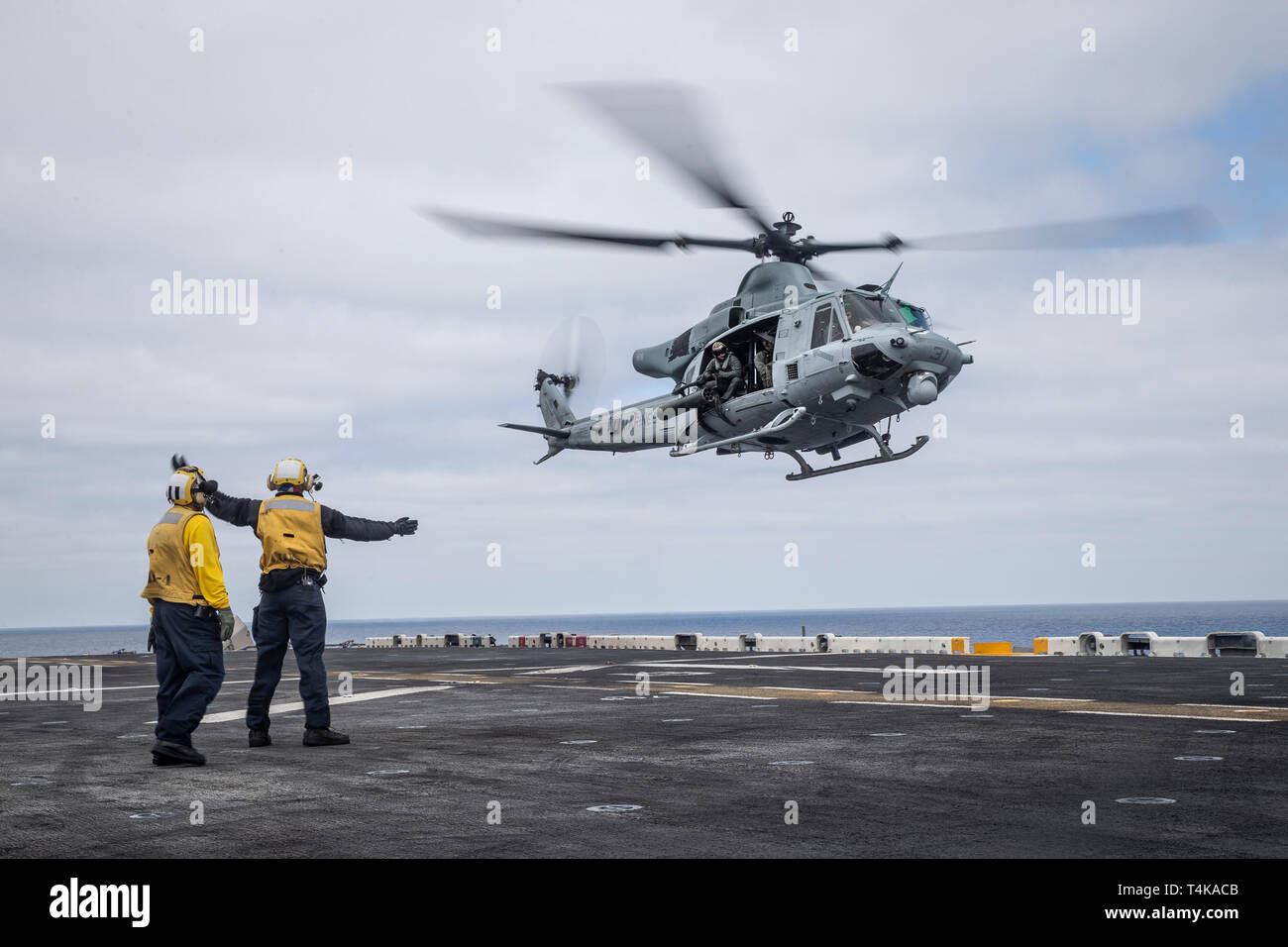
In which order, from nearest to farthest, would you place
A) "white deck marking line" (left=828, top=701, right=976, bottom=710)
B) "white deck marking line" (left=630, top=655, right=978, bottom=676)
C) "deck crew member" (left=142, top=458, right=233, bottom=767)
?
"deck crew member" (left=142, top=458, right=233, bottom=767), "white deck marking line" (left=828, top=701, right=976, bottom=710), "white deck marking line" (left=630, top=655, right=978, bottom=676)

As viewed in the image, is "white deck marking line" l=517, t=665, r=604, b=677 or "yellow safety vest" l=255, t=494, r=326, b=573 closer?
"yellow safety vest" l=255, t=494, r=326, b=573

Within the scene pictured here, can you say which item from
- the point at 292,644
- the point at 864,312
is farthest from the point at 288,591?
the point at 864,312

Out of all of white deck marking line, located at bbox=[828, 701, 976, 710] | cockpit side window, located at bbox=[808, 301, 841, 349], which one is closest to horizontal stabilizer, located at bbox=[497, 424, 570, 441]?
cockpit side window, located at bbox=[808, 301, 841, 349]

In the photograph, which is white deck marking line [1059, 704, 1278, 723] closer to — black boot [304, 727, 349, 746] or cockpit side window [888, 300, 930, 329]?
black boot [304, 727, 349, 746]

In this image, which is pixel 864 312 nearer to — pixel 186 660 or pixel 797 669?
pixel 797 669

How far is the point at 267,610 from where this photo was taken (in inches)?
379

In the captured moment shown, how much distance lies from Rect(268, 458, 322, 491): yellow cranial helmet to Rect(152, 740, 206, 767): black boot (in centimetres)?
264

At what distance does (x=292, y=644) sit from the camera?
31.2 ft

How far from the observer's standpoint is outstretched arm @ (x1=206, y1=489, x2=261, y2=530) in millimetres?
9680

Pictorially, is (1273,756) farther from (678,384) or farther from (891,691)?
(678,384)

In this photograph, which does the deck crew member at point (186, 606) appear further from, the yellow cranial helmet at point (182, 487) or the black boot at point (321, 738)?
the black boot at point (321, 738)
